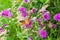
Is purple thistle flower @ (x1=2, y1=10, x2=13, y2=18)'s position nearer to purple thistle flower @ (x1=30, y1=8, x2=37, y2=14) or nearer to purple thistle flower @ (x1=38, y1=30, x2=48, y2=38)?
purple thistle flower @ (x1=30, y1=8, x2=37, y2=14)

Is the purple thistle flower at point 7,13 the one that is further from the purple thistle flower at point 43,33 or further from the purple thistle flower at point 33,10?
the purple thistle flower at point 43,33

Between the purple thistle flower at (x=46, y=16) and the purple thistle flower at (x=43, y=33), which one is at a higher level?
the purple thistle flower at (x=46, y=16)

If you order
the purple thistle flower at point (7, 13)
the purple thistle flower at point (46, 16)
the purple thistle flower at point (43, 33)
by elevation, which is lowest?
the purple thistle flower at point (43, 33)

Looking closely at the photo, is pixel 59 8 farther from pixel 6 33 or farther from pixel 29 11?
pixel 6 33

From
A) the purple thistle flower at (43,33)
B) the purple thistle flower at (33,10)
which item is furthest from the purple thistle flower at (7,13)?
the purple thistle flower at (43,33)

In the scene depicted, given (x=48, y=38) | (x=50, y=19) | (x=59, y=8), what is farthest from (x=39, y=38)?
(x=59, y=8)

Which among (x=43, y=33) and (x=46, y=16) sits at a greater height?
(x=46, y=16)

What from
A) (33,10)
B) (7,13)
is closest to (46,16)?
(33,10)

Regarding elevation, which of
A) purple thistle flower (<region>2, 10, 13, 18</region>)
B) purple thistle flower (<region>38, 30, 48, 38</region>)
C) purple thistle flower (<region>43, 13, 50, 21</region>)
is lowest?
purple thistle flower (<region>38, 30, 48, 38</region>)

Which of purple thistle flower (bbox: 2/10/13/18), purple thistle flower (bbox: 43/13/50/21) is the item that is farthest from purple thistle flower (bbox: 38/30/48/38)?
purple thistle flower (bbox: 2/10/13/18)

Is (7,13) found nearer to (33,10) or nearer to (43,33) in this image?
(33,10)

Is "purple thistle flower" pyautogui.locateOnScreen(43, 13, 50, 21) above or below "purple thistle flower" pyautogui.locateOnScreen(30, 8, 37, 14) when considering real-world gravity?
below
